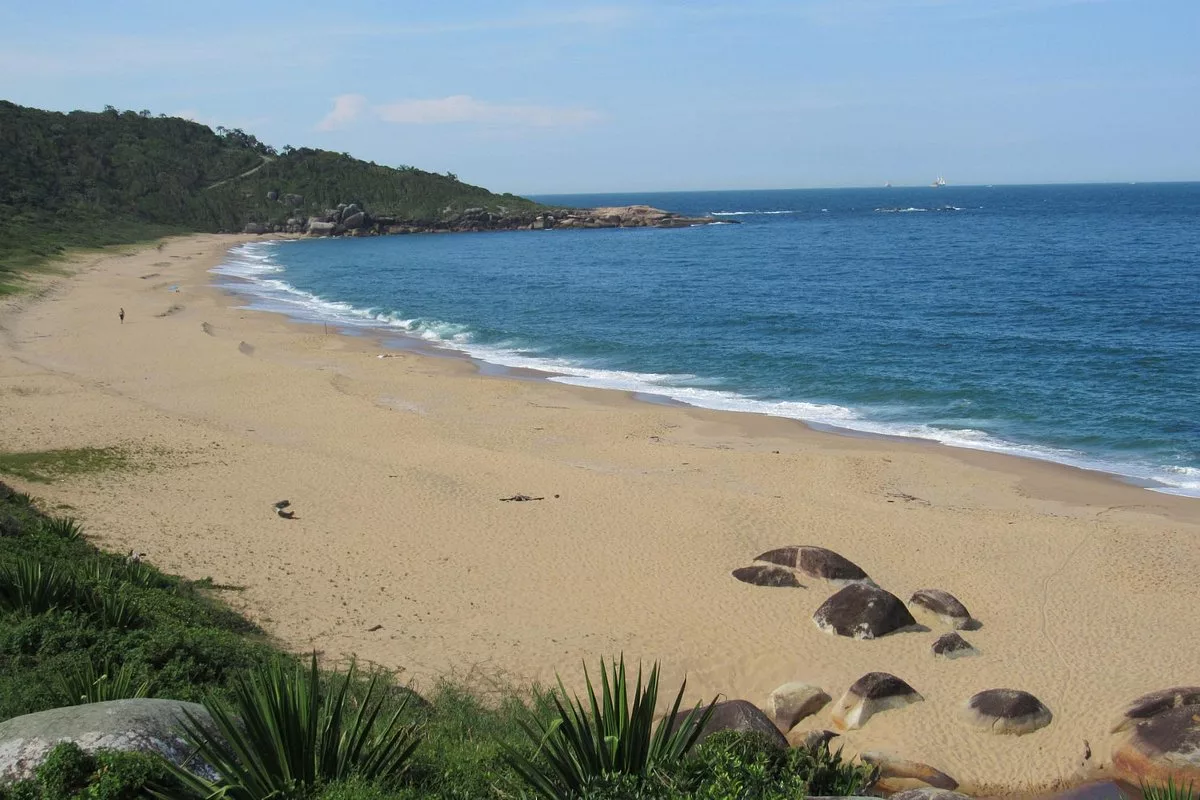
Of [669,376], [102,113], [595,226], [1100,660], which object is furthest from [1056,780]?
[102,113]

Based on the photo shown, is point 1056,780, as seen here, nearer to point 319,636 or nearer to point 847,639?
point 847,639

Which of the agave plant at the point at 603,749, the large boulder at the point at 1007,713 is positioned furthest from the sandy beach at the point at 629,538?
the agave plant at the point at 603,749

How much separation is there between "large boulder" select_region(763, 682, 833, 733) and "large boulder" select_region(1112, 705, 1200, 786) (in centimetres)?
296

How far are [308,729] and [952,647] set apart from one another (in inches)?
345

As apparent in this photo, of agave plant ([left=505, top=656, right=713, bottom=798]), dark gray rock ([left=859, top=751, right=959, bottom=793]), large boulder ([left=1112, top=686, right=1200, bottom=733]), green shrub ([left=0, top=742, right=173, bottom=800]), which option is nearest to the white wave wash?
large boulder ([left=1112, top=686, right=1200, bottom=733])

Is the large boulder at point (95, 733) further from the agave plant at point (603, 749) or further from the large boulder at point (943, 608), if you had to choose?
the large boulder at point (943, 608)

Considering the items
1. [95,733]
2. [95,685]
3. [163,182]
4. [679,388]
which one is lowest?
[679,388]

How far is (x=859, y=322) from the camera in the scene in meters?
40.0

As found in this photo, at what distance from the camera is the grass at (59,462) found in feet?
56.0

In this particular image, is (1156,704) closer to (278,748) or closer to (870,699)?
(870,699)

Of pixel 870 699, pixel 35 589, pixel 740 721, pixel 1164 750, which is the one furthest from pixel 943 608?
pixel 35 589

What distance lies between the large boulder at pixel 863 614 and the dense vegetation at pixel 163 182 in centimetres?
6429

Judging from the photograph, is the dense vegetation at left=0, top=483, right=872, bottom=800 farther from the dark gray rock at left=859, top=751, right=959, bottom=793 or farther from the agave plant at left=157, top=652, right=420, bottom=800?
the dark gray rock at left=859, top=751, right=959, bottom=793

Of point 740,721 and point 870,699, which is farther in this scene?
point 870,699
